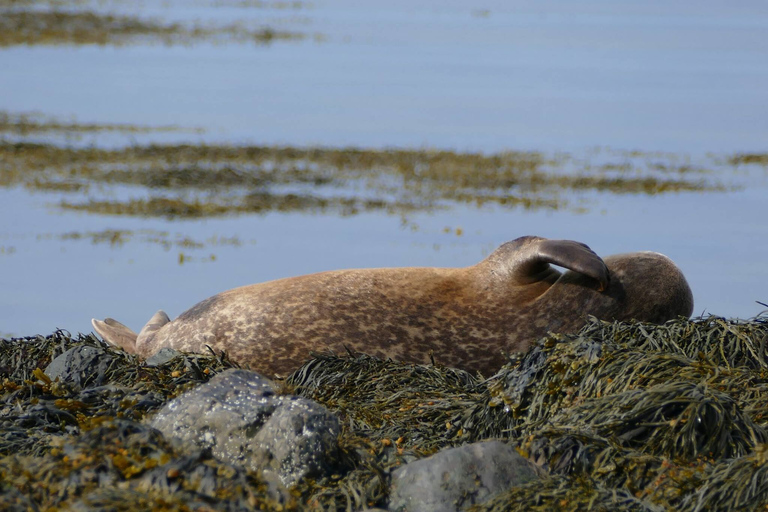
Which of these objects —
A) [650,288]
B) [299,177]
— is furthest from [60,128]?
[650,288]

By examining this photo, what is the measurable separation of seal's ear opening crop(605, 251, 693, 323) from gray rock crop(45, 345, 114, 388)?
3.96 m

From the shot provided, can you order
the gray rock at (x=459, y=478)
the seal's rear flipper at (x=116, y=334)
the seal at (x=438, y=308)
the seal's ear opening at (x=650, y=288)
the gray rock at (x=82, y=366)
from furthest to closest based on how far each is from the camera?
1. the seal's rear flipper at (x=116, y=334)
2. the seal's ear opening at (x=650, y=288)
3. the seal at (x=438, y=308)
4. the gray rock at (x=82, y=366)
5. the gray rock at (x=459, y=478)

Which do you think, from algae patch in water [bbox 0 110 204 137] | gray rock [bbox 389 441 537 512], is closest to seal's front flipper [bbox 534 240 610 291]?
gray rock [bbox 389 441 537 512]

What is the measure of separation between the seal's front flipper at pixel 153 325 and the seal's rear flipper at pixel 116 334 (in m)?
0.13

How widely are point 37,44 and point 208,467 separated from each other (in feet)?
74.9

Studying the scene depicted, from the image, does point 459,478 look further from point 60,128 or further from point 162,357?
point 60,128

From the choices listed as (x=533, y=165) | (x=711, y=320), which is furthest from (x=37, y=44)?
(x=711, y=320)

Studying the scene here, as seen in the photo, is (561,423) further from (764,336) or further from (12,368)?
(12,368)

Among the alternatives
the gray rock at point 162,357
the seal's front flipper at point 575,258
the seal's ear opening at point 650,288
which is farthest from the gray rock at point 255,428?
the seal's ear opening at point 650,288

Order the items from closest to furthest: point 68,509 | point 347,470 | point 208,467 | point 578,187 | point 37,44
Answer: point 68,509 → point 208,467 → point 347,470 → point 578,187 → point 37,44

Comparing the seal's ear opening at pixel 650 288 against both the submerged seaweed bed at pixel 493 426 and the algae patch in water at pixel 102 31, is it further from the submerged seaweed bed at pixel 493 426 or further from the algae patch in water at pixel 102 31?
the algae patch in water at pixel 102 31

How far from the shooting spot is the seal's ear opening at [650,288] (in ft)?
28.5

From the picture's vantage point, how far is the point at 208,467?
198 inches

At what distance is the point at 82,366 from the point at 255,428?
2810 mm
